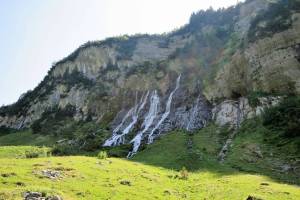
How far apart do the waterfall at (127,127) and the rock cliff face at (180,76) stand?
0.94 ft

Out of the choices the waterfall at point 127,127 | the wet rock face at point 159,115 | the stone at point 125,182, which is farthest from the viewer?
the waterfall at point 127,127

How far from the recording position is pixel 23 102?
175 metres

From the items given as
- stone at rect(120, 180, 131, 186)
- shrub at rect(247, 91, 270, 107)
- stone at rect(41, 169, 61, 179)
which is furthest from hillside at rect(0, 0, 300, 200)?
stone at rect(41, 169, 61, 179)

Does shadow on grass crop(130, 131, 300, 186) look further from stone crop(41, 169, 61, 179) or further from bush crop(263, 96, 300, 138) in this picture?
stone crop(41, 169, 61, 179)

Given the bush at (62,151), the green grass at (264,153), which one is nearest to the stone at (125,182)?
the green grass at (264,153)

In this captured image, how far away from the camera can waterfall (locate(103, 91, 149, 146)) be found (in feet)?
334

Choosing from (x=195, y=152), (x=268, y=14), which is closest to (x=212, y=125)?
(x=195, y=152)

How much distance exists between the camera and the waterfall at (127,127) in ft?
334

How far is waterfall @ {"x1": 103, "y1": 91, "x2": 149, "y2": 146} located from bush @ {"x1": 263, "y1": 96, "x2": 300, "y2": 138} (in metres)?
36.0

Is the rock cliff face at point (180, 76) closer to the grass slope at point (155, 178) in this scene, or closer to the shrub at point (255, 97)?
the shrub at point (255, 97)

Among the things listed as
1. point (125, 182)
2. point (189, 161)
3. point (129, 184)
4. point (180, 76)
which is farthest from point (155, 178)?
point (180, 76)

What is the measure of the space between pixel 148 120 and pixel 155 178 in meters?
54.4

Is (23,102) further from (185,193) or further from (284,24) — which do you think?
(185,193)

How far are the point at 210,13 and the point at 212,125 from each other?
82542 mm
